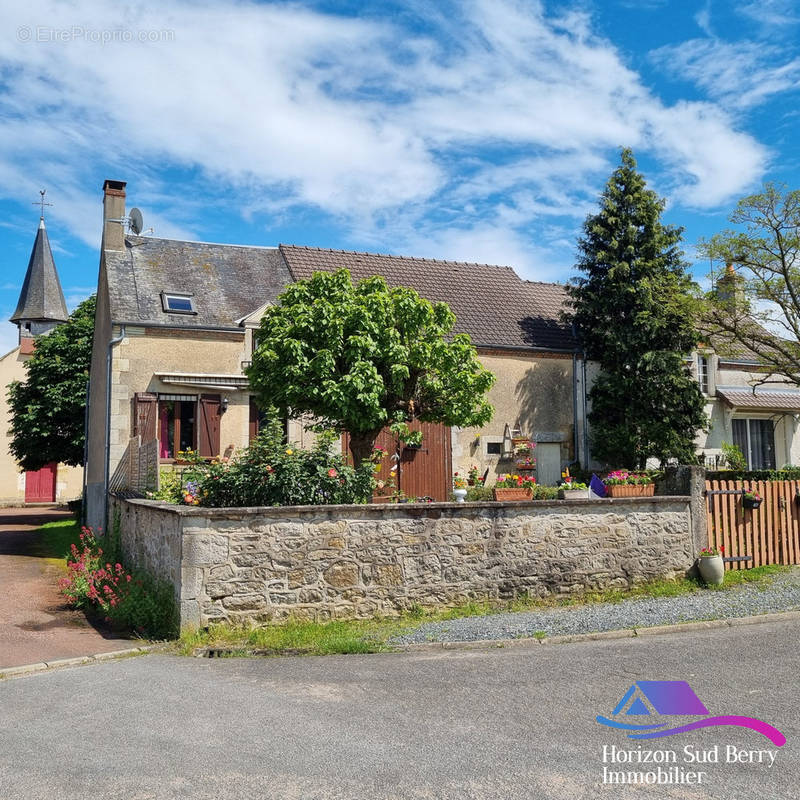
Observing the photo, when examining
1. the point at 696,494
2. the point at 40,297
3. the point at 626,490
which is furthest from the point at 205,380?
the point at 40,297

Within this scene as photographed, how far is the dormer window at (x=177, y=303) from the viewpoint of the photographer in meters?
18.2

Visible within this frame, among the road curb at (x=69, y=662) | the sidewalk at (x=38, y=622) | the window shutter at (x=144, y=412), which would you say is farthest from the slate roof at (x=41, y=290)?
the road curb at (x=69, y=662)

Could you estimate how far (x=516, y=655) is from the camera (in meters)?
7.43

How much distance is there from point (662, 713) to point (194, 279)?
16.7 m

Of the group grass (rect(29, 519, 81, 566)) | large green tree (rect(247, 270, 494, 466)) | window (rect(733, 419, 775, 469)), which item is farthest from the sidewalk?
window (rect(733, 419, 775, 469))

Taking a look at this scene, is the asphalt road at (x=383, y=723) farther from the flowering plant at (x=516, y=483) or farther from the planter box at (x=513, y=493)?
the flowering plant at (x=516, y=483)

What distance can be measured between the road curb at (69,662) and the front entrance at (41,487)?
1369 inches

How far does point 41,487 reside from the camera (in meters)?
39.8

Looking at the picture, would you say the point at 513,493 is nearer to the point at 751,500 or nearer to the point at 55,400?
the point at 751,500

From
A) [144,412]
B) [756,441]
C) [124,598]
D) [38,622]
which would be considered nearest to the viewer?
[124,598]

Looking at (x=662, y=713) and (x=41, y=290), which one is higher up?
(x=41, y=290)

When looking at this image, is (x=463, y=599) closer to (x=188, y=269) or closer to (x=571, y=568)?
(x=571, y=568)

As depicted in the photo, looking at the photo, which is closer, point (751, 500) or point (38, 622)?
point (38, 622)

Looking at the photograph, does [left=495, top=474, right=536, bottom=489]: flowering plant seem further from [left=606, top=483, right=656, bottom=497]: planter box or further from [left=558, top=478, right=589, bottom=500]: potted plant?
[left=606, top=483, right=656, bottom=497]: planter box
